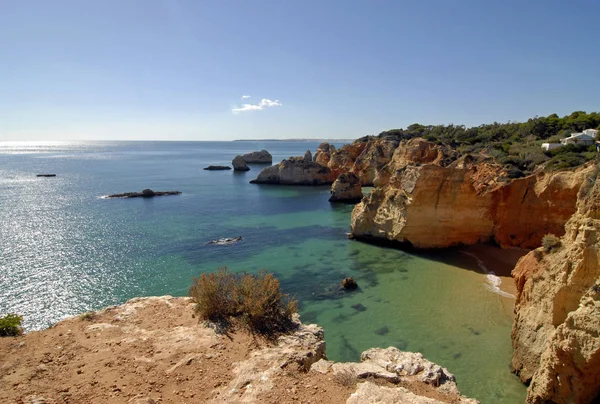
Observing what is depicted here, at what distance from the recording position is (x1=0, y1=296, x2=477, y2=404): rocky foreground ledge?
243 inches

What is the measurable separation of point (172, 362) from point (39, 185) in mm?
65769

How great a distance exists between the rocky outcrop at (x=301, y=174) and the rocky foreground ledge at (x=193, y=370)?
168ft

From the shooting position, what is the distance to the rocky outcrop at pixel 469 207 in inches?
803

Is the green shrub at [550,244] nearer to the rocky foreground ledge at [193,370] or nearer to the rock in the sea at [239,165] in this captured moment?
the rocky foreground ledge at [193,370]

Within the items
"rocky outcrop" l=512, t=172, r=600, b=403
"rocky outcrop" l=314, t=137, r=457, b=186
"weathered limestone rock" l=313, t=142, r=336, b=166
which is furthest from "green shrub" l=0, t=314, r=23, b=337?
"weathered limestone rock" l=313, t=142, r=336, b=166

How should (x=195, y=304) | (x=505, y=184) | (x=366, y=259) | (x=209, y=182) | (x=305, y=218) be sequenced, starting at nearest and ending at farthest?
(x=195, y=304) < (x=505, y=184) < (x=366, y=259) < (x=305, y=218) < (x=209, y=182)

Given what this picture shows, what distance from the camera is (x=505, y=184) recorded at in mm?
21578

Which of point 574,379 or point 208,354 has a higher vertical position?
point 208,354

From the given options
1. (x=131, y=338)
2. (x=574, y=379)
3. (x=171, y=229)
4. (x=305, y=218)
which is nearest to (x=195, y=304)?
(x=131, y=338)

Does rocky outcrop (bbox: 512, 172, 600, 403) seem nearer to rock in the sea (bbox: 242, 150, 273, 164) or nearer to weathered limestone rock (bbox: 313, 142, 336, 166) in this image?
weathered limestone rock (bbox: 313, 142, 336, 166)

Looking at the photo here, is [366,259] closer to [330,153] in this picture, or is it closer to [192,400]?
[192,400]

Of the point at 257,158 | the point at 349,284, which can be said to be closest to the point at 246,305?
the point at 349,284

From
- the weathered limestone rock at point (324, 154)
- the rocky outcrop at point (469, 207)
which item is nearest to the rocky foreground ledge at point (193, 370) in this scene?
the rocky outcrop at point (469, 207)

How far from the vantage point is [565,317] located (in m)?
9.68
